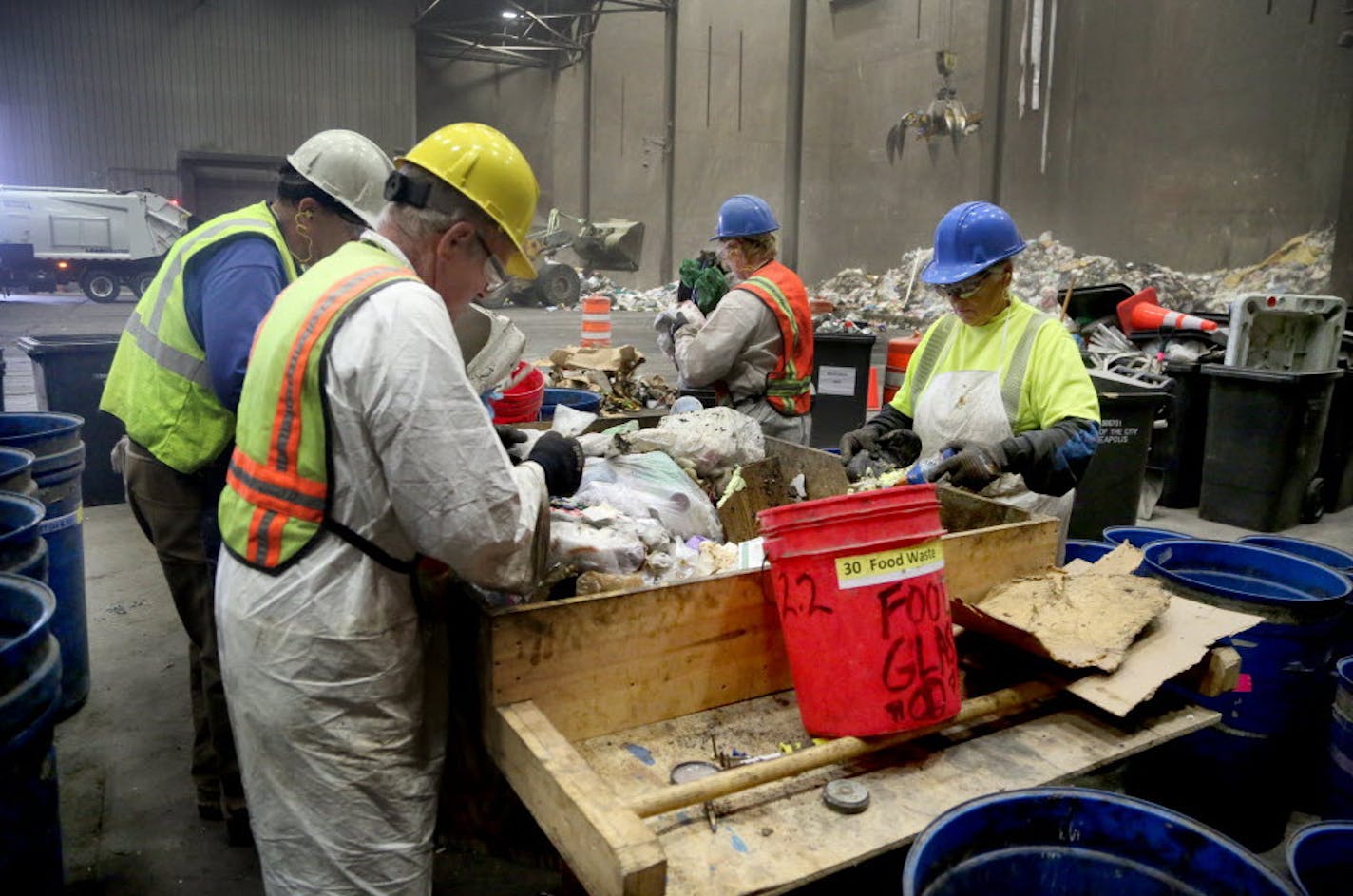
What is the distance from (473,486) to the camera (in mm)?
1495

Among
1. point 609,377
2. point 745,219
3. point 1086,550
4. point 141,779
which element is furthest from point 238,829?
point 609,377

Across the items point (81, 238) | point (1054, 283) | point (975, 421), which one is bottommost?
point (975, 421)

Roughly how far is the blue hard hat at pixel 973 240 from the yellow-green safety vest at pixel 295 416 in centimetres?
176

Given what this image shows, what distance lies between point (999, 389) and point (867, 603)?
4.81ft

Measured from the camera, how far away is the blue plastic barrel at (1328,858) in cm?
165

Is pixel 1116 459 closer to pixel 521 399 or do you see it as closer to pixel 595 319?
pixel 521 399

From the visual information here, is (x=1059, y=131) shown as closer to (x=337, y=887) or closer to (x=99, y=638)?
(x=99, y=638)

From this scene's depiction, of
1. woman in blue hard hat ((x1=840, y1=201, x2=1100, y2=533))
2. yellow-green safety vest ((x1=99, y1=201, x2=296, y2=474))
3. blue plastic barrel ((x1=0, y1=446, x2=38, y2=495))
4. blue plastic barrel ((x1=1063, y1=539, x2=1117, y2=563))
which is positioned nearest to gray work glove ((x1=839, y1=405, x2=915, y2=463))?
woman in blue hard hat ((x1=840, y1=201, x2=1100, y2=533))

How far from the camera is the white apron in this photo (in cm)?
283

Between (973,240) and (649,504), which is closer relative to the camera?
(649,504)

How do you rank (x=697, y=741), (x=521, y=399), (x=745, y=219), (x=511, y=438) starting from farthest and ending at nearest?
(x=745, y=219), (x=521, y=399), (x=511, y=438), (x=697, y=741)

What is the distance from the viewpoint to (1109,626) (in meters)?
1.90

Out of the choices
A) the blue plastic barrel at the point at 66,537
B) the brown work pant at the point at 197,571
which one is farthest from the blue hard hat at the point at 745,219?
the blue plastic barrel at the point at 66,537

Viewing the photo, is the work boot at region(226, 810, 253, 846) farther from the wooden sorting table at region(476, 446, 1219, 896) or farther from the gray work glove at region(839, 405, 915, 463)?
the gray work glove at region(839, 405, 915, 463)
